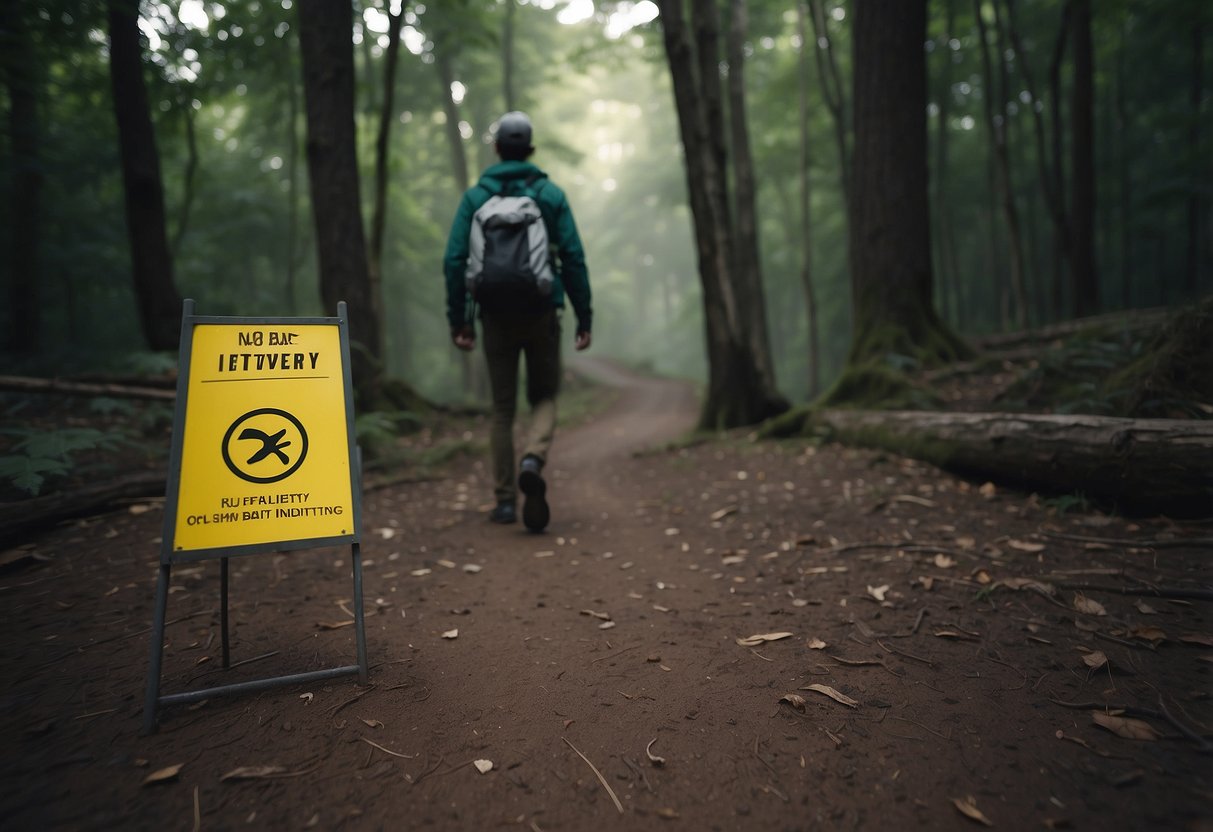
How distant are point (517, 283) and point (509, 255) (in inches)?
7.1

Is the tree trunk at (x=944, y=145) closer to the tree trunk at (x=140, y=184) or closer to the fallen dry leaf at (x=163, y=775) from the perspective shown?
the tree trunk at (x=140, y=184)

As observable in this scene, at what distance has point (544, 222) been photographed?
3574mm

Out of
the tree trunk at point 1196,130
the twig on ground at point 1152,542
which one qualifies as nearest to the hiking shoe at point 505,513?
the twig on ground at point 1152,542

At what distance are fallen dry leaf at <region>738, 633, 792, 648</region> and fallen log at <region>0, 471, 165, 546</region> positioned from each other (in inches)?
157

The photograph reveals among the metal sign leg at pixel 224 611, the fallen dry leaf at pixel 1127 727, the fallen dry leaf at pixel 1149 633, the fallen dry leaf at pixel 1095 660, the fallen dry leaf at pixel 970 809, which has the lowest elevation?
the fallen dry leaf at pixel 970 809

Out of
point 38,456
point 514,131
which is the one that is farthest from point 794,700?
point 38,456

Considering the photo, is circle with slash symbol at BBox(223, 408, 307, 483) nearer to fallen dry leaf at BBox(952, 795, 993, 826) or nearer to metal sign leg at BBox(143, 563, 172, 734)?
metal sign leg at BBox(143, 563, 172, 734)

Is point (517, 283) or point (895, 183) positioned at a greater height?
point (895, 183)

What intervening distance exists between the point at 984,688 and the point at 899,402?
14.3 ft

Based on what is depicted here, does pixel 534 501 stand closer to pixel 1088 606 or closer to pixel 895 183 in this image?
pixel 1088 606

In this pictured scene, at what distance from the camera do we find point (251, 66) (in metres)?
9.07

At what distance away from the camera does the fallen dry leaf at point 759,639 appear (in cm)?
230

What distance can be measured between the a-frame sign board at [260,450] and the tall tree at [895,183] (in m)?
6.26

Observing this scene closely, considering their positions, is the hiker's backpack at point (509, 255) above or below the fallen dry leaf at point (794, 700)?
above
